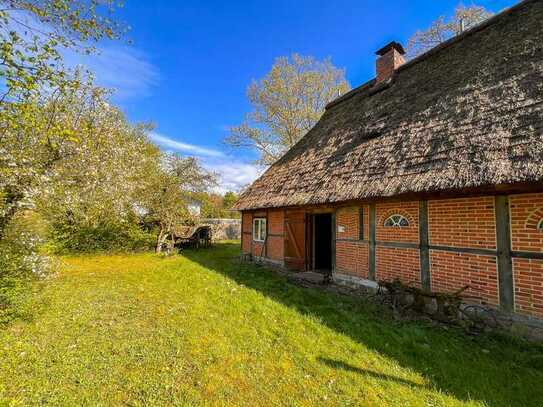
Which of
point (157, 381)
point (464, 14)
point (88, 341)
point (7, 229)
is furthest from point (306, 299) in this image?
point (464, 14)

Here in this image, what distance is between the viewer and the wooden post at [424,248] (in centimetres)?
504

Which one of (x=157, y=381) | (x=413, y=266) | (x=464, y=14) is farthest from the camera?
(x=464, y=14)

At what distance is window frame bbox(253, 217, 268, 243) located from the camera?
10.6 meters

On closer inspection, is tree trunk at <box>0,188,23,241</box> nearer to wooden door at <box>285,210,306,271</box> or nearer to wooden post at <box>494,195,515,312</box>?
wooden door at <box>285,210,306,271</box>

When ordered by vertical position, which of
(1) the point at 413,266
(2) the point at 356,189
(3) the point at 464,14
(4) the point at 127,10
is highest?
(3) the point at 464,14

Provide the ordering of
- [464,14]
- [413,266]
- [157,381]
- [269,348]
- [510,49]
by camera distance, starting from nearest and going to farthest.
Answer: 1. [157,381]
2. [269,348]
3. [413,266]
4. [510,49]
5. [464,14]

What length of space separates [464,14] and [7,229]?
19.7m

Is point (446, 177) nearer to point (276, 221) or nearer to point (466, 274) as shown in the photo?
point (466, 274)

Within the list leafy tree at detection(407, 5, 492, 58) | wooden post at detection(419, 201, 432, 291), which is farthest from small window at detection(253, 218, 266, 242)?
leafy tree at detection(407, 5, 492, 58)

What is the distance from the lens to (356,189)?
18.7ft

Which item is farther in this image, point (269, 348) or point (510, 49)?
point (510, 49)

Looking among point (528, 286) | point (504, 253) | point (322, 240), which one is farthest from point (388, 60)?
point (528, 286)

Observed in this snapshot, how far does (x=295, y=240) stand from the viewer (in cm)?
859

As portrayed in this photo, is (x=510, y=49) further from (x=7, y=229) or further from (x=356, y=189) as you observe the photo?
(x=7, y=229)
